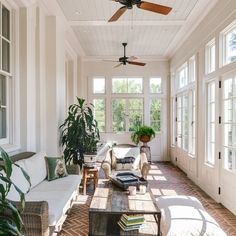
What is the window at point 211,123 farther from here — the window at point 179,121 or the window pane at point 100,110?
the window pane at point 100,110

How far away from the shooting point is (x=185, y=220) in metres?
2.72

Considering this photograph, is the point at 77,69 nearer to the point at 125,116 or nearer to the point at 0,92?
the point at 125,116

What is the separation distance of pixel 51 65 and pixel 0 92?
1696 millimetres

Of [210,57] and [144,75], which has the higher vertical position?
[144,75]

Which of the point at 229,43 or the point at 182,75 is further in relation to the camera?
the point at 182,75

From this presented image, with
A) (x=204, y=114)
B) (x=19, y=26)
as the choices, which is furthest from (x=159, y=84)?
(x=19, y=26)

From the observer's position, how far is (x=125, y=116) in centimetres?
933

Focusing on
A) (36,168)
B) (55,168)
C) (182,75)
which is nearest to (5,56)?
(36,168)

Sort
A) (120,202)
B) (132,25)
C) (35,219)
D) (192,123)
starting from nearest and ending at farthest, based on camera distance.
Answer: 1. (35,219)
2. (120,202)
3. (132,25)
4. (192,123)

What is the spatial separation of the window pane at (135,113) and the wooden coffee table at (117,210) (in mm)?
5661

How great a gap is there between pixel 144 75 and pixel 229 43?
4883 millimetres

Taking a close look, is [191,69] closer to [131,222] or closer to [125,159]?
[125,159]

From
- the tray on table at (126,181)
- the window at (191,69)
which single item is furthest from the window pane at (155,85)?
the tray on table at (126,181)

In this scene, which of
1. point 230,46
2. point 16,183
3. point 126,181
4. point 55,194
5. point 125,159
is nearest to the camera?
point 16,183
